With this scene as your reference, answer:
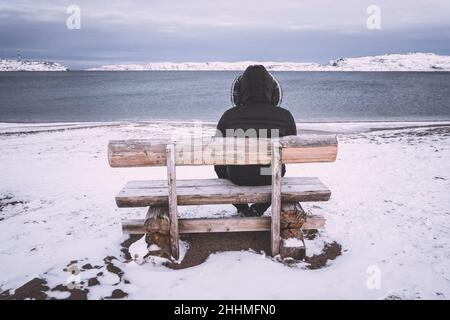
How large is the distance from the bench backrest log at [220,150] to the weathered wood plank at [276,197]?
0.06 m

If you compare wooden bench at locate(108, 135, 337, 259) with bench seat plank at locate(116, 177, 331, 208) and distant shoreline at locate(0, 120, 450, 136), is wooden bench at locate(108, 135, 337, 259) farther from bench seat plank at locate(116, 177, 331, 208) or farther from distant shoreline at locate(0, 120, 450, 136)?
distant shoreline at locate(0, 120, 450, 136)

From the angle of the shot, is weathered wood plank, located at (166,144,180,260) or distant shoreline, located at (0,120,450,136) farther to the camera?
distant shoreline, located at (0,120,450,136)

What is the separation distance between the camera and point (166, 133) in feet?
50.6

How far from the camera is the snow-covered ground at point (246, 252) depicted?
3.71 meters

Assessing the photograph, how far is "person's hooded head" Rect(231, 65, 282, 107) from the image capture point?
4.45 m

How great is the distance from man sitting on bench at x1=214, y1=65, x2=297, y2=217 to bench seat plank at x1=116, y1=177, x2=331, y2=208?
0.19 metres

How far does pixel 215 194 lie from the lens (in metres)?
4.11

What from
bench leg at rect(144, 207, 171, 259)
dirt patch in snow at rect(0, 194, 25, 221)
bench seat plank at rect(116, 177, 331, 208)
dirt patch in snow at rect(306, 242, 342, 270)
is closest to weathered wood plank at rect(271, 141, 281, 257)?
bench seat plank at rect(116, 177, 331, 208)

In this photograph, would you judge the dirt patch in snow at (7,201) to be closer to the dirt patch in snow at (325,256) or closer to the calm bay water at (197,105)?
the dirt patch in snow at (325,256)

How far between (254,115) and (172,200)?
1.50 m
